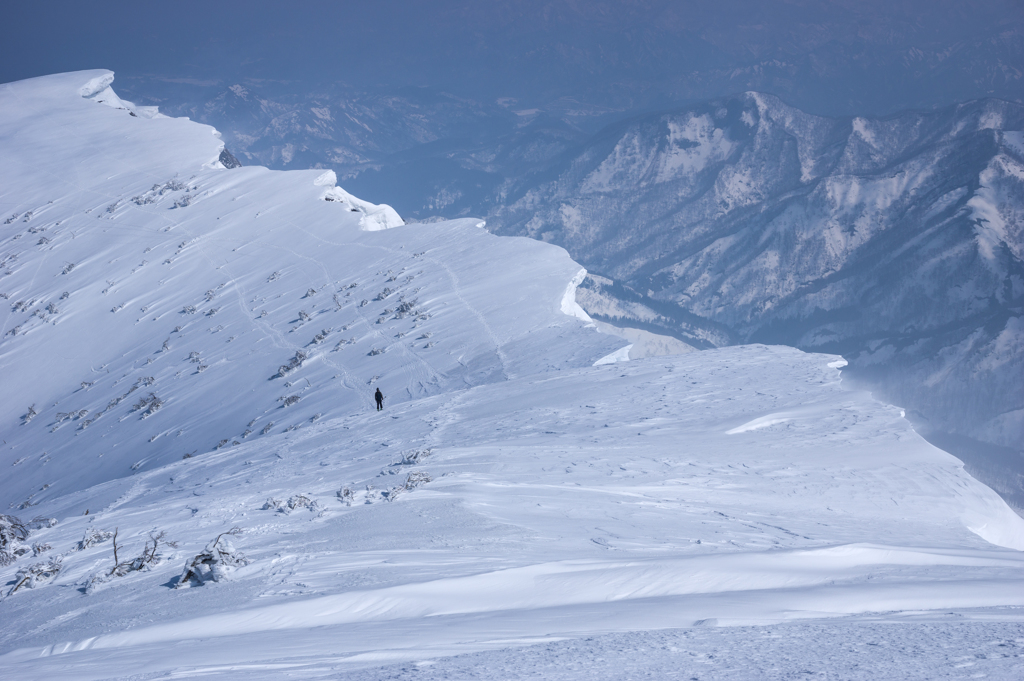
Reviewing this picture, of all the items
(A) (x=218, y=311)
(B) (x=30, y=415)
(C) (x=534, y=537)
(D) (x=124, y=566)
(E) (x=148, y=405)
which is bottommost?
(B) (x=30, y=415)

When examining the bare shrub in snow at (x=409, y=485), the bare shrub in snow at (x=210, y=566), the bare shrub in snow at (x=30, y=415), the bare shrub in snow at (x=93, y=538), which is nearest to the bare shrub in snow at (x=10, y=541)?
the bare shrub in snow at (x=93, y=538)

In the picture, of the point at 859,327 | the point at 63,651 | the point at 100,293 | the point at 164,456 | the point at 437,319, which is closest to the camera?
the point at 63,651

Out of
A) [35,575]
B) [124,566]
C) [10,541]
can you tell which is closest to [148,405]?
[10,541]

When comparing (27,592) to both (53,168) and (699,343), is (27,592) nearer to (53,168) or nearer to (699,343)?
(53,168)

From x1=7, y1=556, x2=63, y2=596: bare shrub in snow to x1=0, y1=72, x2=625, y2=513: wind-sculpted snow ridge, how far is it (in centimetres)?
651

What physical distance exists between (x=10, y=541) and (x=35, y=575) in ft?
6.75

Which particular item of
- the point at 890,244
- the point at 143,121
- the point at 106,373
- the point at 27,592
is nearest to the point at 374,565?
the point at 27,592

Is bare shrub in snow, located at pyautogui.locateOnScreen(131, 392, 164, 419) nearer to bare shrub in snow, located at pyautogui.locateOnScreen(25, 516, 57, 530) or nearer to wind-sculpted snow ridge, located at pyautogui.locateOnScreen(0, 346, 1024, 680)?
wind-sculpted snow ridge, located at pyautogui.locateOnScreen(0, 346, 1024, 680)

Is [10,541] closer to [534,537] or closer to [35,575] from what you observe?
[35,575]

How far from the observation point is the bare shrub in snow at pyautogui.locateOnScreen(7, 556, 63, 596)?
8414 mm

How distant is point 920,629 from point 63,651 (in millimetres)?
7847

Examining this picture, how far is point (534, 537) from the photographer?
8586mm

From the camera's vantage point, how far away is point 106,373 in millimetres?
25312

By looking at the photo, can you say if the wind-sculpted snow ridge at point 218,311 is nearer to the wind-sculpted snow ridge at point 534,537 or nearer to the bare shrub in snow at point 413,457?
the wind-sculpted snow ridge at point 534,537
